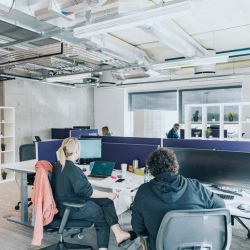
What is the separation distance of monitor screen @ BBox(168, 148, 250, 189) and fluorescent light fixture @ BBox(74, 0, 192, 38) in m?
1.43

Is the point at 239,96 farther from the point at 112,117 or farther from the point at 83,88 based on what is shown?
the point at 83,88

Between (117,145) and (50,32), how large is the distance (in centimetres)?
188

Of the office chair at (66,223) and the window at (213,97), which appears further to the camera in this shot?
the window at (213,97)

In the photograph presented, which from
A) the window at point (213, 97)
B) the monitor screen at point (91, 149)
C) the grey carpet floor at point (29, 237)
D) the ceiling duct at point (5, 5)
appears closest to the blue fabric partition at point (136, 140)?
the monitor screen at point (91, 149)

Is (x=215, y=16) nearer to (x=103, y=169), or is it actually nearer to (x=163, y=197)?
(x=103, y=169)

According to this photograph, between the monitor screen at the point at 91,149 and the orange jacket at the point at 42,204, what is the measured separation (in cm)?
141

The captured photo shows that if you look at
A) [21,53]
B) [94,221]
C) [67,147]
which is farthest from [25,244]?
[21,53]

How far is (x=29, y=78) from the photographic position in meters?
7.10

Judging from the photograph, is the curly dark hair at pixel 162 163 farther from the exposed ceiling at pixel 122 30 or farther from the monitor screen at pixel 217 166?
the exposed ceiling at pixel 122 30

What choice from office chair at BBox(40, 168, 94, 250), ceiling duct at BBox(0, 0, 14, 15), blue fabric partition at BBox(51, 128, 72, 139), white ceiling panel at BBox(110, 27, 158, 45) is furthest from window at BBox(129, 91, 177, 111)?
office chair at BBox(40, 168, 94, 250)

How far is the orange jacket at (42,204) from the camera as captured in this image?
2.27 metres

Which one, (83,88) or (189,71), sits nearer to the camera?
(189,71)

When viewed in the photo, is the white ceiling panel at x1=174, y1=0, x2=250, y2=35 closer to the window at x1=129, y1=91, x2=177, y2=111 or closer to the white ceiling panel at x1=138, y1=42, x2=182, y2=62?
the white ceiling panel at x1=138, y1=42, x2=182, y2=62

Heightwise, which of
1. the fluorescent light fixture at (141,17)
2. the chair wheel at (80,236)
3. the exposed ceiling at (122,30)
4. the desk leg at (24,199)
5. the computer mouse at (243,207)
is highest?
the exposed ceiling at (122,30)
